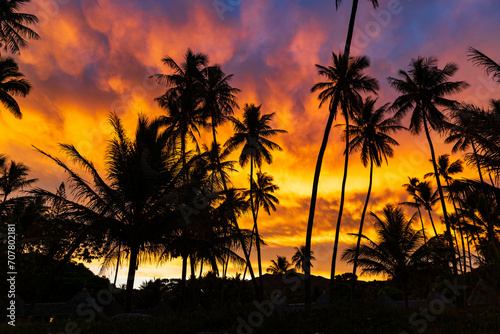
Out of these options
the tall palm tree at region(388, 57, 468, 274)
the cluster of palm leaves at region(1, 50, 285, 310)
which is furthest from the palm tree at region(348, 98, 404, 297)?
the cluster of palm leaves at region(1, 50, 285, 310)

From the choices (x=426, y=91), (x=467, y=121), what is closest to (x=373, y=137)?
(x=426, y=91)

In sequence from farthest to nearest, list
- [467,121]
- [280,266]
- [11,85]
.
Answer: [280,266] < [11,85] < [467,121]

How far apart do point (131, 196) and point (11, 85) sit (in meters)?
17.6

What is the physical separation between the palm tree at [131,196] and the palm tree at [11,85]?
1421cm

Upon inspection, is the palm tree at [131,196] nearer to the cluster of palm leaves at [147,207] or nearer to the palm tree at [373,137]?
the cluster of palm leaves at [147,207]

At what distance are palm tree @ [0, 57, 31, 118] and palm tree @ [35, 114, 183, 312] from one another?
14.2 m

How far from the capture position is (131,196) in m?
15.8

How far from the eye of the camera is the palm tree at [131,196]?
48.5ft

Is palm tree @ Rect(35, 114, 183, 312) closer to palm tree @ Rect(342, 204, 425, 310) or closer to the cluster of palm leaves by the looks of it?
the cluster of palm leaves

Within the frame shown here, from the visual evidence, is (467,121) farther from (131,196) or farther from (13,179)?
(13,179)

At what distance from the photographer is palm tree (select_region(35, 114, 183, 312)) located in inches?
582

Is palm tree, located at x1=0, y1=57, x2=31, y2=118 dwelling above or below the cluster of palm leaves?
above

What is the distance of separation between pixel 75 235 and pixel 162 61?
1568 centimetres

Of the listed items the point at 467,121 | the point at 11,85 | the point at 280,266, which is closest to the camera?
the point at 467,121
